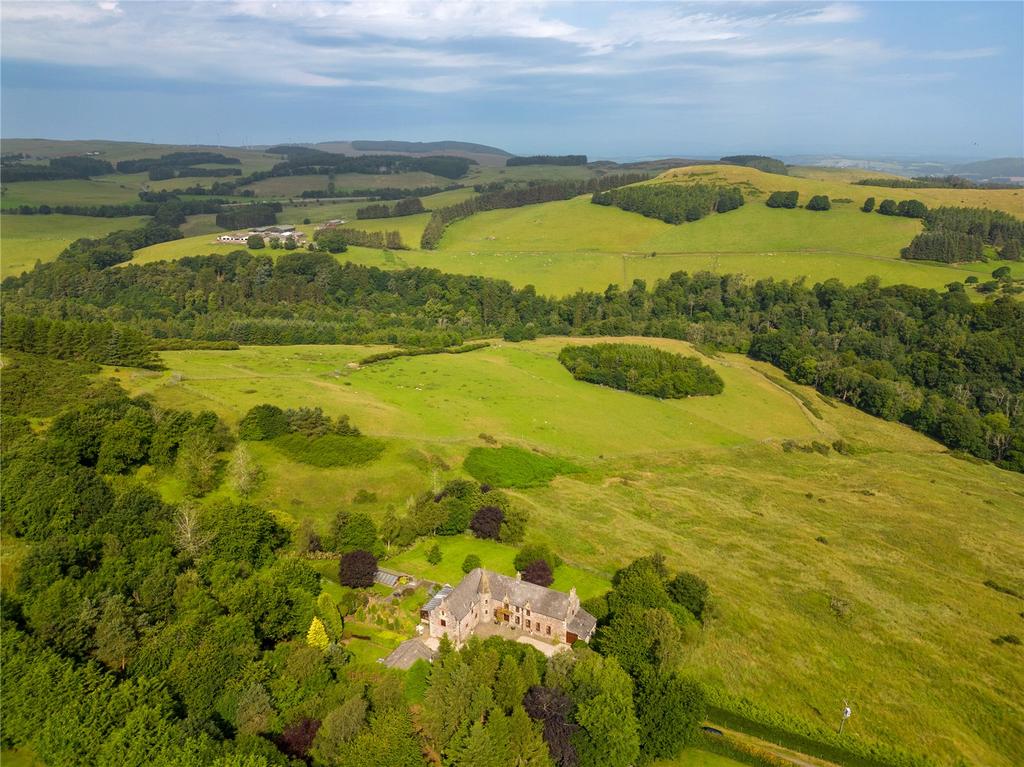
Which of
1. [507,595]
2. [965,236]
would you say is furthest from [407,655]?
[965,236]

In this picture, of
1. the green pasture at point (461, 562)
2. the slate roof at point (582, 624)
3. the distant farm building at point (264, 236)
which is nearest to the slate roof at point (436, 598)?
the green pasture at point (461, 562)

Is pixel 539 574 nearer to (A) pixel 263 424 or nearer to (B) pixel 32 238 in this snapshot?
(A) pixel 263 424

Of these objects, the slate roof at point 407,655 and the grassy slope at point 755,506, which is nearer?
the slate roof at point 407,655

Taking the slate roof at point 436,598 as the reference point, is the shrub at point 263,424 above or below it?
above

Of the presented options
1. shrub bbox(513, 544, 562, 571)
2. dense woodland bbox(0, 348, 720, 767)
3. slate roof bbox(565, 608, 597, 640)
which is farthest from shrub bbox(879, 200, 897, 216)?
slate roof bbox(565, 608, 597, 640)

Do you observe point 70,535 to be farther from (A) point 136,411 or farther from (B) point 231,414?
(B) point 231,414

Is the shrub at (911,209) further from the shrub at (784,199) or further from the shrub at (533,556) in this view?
the shrub at (533,556)

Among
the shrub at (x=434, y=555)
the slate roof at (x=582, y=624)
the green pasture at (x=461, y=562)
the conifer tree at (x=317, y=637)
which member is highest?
the conifer tree at (x=317, y=637)
